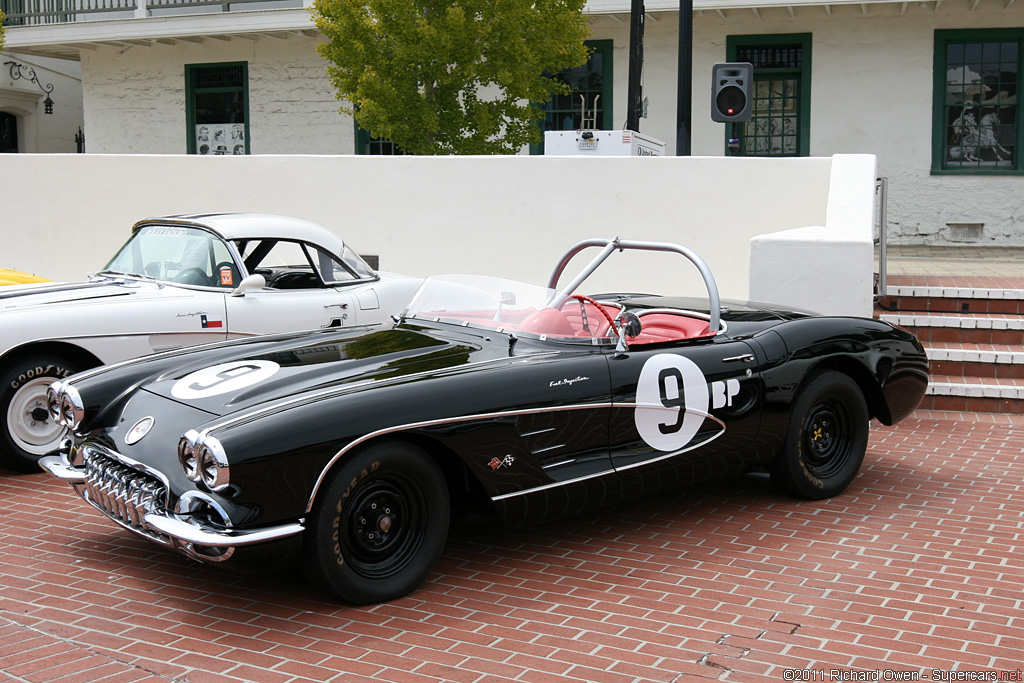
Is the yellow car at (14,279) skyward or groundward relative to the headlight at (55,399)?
skyward

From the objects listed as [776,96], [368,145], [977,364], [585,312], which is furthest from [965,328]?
[368,145]

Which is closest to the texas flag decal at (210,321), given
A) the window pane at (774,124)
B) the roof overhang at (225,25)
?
the roof overhang at (225,25)

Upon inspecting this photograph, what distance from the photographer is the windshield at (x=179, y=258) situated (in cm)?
668

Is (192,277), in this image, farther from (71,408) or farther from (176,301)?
(71,408)

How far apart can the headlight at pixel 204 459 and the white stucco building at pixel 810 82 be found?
12.7 meters

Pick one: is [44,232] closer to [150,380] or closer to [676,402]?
[150,380]

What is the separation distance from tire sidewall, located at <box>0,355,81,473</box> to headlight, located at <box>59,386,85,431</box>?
135 centimetres

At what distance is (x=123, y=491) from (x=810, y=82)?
1353 cm

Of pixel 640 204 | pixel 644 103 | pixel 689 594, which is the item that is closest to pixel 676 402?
pixel 689 594

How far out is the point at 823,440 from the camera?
5.42 meters

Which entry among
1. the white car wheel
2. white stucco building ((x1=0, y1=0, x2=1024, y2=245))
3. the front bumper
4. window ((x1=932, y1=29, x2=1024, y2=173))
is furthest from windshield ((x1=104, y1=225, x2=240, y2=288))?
window ((x1=932, y1=29, x2=1024, y2=173))

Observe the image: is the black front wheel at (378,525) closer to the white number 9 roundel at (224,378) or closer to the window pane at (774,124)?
the white number 9 roundel at (224,378)

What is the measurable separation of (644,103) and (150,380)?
11029 mm

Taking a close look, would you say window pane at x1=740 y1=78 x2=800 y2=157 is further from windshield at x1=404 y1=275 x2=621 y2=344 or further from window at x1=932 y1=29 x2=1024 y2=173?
windshield at x1=404 y1=275 x2=621 y2=344
